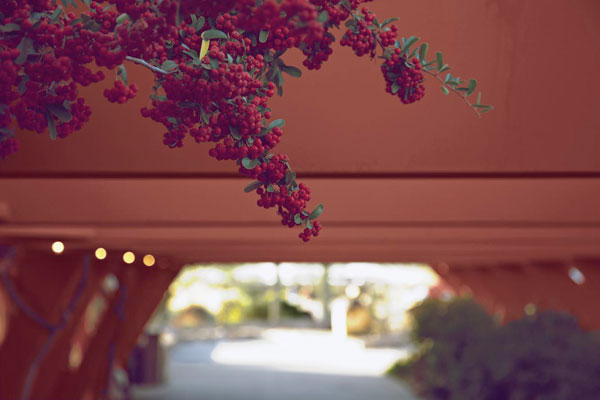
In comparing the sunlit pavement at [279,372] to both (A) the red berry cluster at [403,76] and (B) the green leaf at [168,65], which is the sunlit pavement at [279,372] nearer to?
(A) the red berry cluster at [403,76]

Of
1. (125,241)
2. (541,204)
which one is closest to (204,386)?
(125,241)

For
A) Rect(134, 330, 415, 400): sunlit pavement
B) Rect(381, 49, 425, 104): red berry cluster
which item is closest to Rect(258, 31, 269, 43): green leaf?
Rect(381, 49, 425, 104): red berry cluster

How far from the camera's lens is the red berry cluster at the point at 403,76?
1906mm

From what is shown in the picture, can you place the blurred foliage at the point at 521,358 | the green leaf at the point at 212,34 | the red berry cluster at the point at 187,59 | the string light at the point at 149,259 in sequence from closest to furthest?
the red berry cluster at the point at 187,59 → the green leaf at the point at 212,34 → the blurred foliage at the point at 521,358 → the string light at the point at 149,259

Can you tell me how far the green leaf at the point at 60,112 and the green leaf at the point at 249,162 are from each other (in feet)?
1.34

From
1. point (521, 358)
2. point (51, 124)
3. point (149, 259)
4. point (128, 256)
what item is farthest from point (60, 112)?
point (149, 259)

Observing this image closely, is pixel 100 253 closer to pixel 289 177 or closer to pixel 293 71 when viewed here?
pixel 293 71

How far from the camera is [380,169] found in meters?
3.54

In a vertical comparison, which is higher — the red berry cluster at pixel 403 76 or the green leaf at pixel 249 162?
the red berry cluster at pixel 403 76

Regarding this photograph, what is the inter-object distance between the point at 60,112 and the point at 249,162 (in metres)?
0.44

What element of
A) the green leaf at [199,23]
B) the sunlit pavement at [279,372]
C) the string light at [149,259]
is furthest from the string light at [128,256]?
the green leaf at [199,23]

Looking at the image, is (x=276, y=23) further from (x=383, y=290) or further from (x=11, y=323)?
(x=383, y=290)

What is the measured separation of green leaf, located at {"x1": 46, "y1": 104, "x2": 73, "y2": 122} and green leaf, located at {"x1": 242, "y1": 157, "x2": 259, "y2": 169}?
16.0 inches

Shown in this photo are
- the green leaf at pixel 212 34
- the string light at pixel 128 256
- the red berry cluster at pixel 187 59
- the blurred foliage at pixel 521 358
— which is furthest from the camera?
the string light at pixel 128 256
